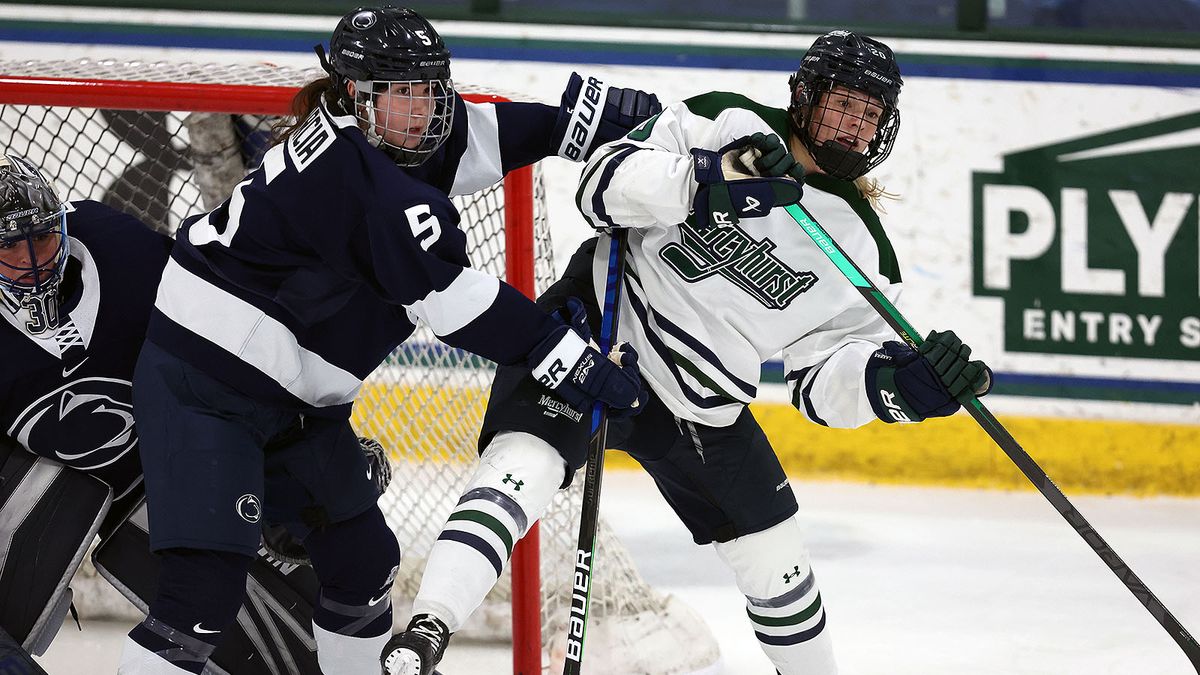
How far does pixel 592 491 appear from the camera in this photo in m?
2.13

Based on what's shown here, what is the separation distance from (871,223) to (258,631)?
50.7 inches

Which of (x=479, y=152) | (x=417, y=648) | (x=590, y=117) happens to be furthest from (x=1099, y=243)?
(x=417, y=648)

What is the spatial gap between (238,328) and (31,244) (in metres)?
0.36

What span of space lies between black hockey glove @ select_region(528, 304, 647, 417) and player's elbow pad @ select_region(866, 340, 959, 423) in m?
0.39

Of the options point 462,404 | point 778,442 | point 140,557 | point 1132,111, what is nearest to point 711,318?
point 462,404

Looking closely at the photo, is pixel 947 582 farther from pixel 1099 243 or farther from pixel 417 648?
pixel 417 648

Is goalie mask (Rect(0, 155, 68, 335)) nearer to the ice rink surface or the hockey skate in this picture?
the hockey skate

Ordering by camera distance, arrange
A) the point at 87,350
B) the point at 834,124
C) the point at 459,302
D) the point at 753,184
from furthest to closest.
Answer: the point at 87,350 → the point at 834,124 → the point at 753,184 → the point at 459,302

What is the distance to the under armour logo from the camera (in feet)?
7.29

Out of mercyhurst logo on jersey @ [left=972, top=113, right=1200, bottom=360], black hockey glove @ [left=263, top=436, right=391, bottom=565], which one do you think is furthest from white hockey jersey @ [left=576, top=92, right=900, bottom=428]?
mercyhurst logo on jersey @ [left=972, top=113, right=1200, bottom=360]

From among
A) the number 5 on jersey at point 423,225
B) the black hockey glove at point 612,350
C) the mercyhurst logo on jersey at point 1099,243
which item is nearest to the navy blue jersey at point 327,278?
the number 5 on jersey at point 423,225

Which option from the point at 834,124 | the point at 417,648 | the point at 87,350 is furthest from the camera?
the point at 87,350

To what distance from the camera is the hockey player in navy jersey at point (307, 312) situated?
1856 millimetres

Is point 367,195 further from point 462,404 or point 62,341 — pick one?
point 462,404
